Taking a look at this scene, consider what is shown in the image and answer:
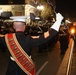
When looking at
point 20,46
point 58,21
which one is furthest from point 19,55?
point 58,21

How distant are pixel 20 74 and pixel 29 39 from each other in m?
0.56

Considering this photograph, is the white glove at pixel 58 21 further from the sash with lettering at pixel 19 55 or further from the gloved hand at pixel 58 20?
the sash with lettering at pixel 19 55

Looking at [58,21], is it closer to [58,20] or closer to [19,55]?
[58,20]

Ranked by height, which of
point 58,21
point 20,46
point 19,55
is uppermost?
point 58,21

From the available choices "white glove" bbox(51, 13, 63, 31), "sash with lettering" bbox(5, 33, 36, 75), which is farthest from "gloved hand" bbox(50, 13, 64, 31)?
"sash with lettering" bbox(5, 33, 36, 75)

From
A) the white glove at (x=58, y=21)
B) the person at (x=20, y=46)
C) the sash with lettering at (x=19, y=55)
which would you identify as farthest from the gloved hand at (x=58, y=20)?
the sash with lettering at (x=19, y=55)

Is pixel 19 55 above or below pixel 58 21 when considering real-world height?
below

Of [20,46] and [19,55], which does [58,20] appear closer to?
[20,46]

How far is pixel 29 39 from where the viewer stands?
459 cm

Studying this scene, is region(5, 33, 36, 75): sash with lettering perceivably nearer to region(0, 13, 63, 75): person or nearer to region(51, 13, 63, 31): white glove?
region(0, 13, 63, 75): person

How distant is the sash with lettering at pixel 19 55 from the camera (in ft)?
15.1

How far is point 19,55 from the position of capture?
15.2ft

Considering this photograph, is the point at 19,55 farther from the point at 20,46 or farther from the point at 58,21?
the point at 58,21

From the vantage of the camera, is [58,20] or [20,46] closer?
[58,20]
